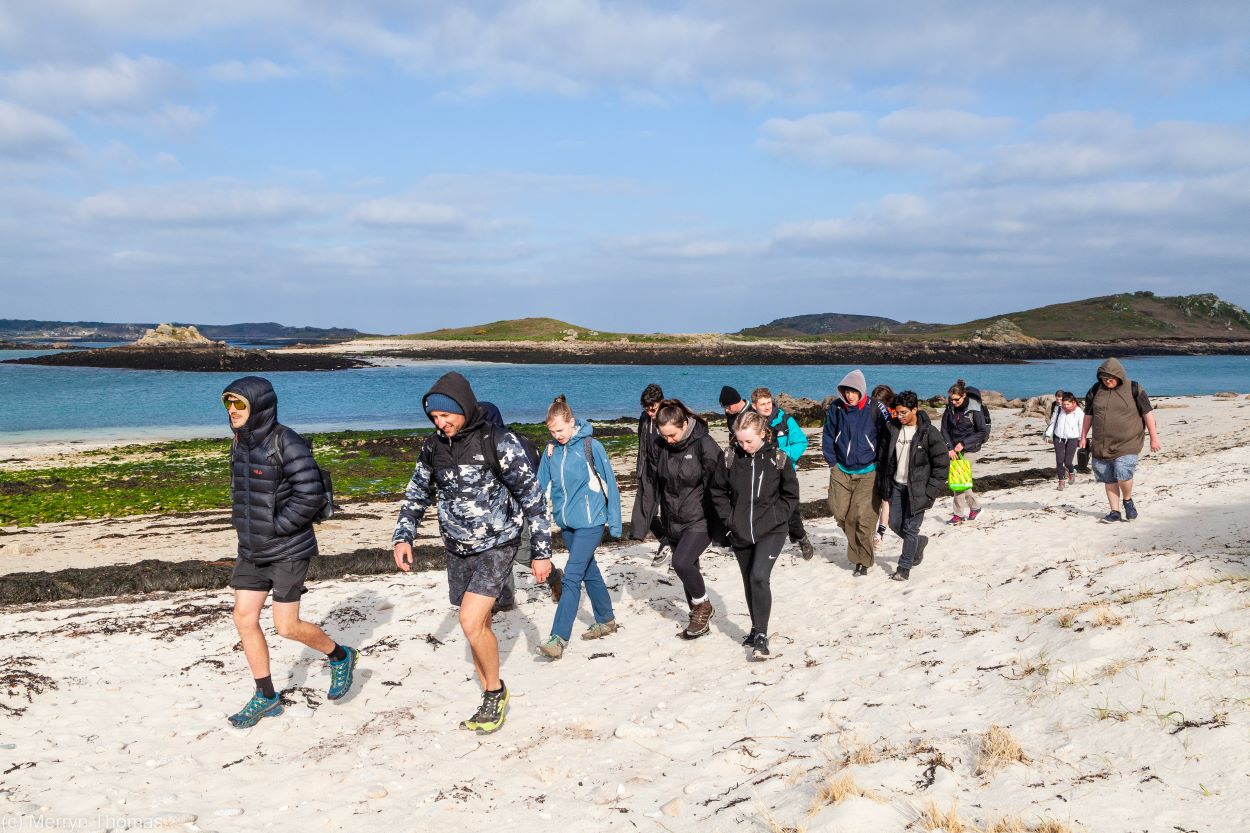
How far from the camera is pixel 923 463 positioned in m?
8.88

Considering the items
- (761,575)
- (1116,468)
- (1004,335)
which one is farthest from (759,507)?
(1004,335)

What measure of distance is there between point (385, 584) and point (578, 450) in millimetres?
4575

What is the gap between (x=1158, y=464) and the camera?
16.4 meters

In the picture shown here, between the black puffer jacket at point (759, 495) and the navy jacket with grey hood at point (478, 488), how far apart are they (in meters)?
1.99

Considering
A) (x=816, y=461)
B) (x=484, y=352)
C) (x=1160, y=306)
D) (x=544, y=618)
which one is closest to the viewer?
(x=544, y=618)

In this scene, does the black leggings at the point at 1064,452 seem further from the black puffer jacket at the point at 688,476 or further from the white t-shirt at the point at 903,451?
the black puffer jacket at the point at 688,476

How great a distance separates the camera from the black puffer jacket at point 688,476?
7.09m

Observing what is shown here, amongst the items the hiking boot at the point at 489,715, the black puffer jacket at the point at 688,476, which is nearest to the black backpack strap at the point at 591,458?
the black puffer jacket at the point at 688,476

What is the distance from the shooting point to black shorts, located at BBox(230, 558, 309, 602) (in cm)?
554

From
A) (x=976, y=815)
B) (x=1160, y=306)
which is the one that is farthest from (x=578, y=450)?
(x=1160, y=306)

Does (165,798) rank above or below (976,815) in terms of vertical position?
below

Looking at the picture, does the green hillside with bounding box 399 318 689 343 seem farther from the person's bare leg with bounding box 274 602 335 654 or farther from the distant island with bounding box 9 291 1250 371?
the person's bare leg with bounding box 274 602 335 654

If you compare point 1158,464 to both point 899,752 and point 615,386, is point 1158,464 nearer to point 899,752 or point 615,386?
point 899,752

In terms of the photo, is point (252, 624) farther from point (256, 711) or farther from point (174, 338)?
point (174, 338)
